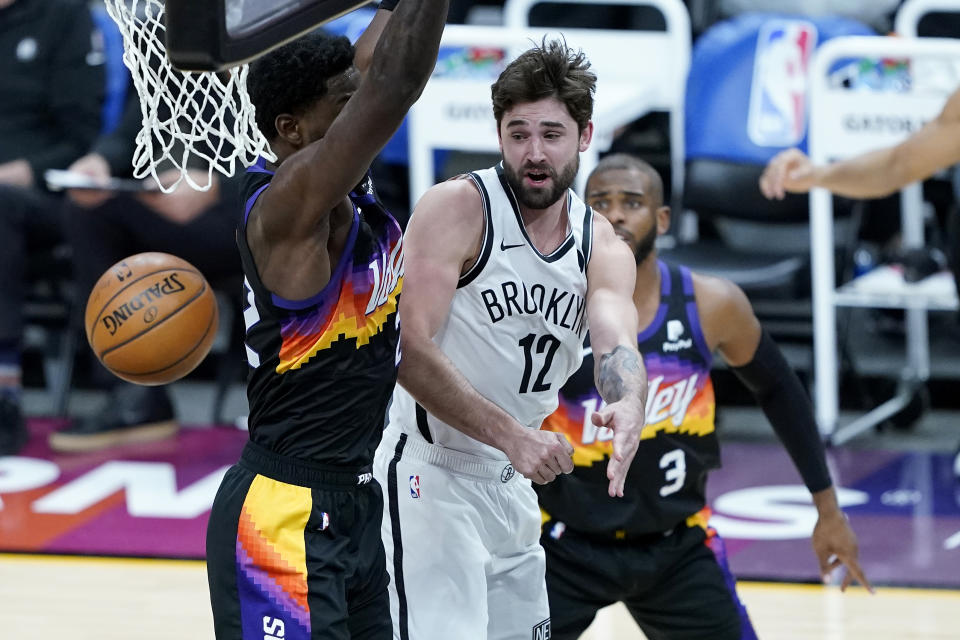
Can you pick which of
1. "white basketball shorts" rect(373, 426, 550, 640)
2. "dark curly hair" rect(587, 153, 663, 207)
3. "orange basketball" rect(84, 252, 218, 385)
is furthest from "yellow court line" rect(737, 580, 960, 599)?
"orange basketball" rect(84, 252, 218, 385)

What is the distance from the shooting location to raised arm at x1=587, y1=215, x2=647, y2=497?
11.2 feet

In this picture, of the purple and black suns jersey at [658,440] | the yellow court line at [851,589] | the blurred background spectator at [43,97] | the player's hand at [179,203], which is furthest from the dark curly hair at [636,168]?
the blurred background spectator at [43,97]

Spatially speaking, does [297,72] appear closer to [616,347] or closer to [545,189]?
[545,189]

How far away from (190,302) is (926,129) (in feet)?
8.91

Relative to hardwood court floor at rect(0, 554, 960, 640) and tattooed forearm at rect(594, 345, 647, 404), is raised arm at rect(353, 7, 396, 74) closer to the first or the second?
tattooed forearm at rect(594, 345, 647, 404)

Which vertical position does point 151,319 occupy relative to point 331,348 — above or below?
below

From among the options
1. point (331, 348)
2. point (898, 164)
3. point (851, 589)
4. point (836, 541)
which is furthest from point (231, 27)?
point (851, 589)

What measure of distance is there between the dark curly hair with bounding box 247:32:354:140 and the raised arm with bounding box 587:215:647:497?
91 centimetres

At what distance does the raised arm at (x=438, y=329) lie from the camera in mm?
3541

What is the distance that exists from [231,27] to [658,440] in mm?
2280

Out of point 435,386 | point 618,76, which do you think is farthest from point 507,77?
point 618,76

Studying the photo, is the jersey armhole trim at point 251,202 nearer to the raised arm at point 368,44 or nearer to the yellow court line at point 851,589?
the raised arm at point 368,44

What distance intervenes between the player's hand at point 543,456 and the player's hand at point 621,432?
10cm

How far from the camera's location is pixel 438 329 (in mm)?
3967
